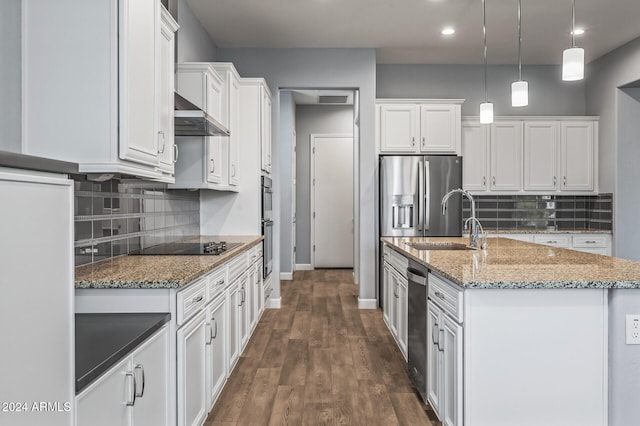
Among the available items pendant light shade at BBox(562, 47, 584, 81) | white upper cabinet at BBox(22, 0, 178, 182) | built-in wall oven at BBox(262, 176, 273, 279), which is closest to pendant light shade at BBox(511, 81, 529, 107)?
pendant light shade at BBox(562, 47, 584, 81)

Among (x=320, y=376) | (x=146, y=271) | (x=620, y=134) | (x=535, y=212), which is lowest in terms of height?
(x=320, y=376)

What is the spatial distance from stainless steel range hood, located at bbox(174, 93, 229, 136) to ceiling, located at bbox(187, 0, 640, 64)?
151cm

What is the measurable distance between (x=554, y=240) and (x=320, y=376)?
3.69 metres

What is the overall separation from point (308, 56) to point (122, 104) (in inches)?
143

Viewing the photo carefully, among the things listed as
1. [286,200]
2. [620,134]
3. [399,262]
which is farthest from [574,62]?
[286,200]

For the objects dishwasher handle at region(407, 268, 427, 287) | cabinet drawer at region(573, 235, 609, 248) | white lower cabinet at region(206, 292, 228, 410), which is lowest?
white lower cabinet at region(206, 292, 228, 410)

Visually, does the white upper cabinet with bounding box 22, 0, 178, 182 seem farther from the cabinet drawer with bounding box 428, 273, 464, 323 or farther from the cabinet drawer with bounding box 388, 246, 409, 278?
the cabinet drawer with bounding box 388, 246, 409, 278

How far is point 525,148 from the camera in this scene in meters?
5.61

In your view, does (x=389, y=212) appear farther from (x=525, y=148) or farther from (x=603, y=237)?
(x=603, y=237)

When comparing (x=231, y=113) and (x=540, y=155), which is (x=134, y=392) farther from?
(x=540, y=155)

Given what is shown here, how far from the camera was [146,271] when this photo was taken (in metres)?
2.11

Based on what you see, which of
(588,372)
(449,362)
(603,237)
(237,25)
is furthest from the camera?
(603,237)

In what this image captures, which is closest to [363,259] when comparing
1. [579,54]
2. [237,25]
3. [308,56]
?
[308,56]

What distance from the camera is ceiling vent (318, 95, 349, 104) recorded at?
23.2 feet
